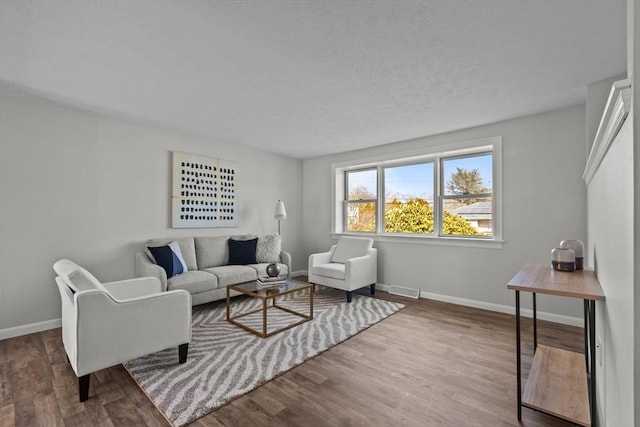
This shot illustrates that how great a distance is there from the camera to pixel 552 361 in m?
2.27

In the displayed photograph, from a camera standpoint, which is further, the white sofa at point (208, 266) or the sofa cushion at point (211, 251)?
the sofa cushion at point (211, 251)

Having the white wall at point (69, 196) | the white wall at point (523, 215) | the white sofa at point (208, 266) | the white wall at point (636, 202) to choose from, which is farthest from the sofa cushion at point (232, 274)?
the white wall at point (636, 202)

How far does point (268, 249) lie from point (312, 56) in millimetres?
A: 3113

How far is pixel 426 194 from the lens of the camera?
4547 millimetres

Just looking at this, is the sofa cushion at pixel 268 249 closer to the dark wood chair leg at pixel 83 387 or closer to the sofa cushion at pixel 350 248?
the sofa cushion at pixel 350 248

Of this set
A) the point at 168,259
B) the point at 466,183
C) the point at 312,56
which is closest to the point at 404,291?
the point at 466,183

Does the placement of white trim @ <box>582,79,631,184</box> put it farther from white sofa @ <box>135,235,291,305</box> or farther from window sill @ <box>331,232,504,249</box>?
white sofa @ <box>135,235,291,305</box>

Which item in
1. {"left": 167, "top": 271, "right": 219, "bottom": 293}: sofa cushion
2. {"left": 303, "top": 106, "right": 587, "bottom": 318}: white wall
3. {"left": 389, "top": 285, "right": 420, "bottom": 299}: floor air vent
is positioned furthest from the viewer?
{"left": 389, "top": 285, "right": 420, "bottom": 299}: floor air vent

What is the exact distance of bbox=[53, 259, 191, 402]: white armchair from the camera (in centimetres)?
189

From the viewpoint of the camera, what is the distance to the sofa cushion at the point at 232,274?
3.80m

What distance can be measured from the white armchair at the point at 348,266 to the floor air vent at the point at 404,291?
30 cm

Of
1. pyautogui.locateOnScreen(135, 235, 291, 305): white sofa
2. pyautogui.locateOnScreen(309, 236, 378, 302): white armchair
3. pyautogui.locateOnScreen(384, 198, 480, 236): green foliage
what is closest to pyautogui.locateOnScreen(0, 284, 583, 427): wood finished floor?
pyautogui.locateOnScreen(135, 235, 291, 305): white sofa

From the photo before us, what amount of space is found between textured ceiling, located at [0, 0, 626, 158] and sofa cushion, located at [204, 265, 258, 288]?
6.44 feet

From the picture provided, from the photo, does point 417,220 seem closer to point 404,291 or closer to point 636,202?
point 404,291
